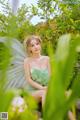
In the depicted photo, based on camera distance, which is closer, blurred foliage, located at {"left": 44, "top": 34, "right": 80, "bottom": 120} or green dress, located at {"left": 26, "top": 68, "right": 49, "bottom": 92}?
blurred foliage, located at {"left": 44, "top": 34, "right": 80, "bottom": 120}

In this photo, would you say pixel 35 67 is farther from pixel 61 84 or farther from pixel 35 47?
pixel 61 84

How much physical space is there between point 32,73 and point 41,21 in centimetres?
408

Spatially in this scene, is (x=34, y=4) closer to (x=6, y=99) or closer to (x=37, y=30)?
(x=37, y=30)

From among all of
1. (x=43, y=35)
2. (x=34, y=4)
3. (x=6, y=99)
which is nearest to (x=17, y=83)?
(x=43, y=35)

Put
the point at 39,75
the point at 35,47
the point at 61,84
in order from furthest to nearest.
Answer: the point at 35,47
the point at 39,75
the point at 61,84

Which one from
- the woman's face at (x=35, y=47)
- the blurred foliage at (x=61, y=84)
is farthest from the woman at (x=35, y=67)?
the blurred foliage at (x=61, y=84)

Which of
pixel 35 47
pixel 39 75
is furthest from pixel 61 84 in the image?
pixel 35 47

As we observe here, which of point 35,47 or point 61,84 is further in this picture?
point 35,47

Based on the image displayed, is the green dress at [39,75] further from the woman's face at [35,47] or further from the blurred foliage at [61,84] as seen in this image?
the blurred foliage at [61,84]

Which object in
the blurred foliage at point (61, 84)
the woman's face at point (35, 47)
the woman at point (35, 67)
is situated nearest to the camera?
the blurred foliage at point (61, 84)

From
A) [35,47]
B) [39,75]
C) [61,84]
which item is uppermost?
[61,84]

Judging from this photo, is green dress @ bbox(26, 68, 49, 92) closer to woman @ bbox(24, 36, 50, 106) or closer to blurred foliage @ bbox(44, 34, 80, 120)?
woman @ bbox(24, 36, 50, 106)

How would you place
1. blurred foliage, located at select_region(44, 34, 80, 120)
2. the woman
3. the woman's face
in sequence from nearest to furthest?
blurred foliage, located at select_region(44, 34, 80, 120) < the woman < the woman's face

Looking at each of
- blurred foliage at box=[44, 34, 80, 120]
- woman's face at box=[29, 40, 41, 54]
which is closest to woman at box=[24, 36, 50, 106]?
woman's face at box=[29, 40, 41, 54]
